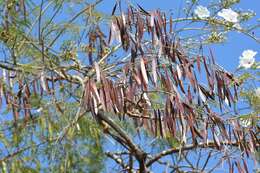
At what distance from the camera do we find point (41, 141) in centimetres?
212

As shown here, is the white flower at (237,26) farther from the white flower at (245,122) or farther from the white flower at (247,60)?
the white flower at (245,122)

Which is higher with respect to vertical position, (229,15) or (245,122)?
A: (229,15)

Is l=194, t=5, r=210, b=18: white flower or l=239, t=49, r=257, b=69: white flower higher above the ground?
l=194, t=5, r=210, b=18: white flower

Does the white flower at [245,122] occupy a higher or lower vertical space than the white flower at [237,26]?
lower

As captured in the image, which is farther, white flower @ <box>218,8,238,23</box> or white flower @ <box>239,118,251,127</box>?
white flower @ <box>218,8,238,23</box>

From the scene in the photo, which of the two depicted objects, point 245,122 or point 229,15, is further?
point 229,15

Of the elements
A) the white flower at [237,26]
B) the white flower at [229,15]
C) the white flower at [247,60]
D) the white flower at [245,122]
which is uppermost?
the white flower at [229,15]

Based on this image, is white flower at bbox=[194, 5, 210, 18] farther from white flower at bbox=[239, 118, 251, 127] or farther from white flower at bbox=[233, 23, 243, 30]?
white flower at bbox=[239, 118, 251, 127]

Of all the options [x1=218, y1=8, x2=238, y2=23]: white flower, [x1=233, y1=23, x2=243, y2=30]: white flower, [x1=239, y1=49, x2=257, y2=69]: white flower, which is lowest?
[x1=239, y1=49, x2=257, y2=69]: white flower

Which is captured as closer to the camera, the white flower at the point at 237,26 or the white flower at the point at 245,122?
the white flower at the point at 245,122

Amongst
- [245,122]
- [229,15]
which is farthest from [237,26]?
[245,122]

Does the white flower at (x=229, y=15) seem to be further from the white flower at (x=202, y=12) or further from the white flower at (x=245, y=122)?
the white flower at (x=245, y=122)

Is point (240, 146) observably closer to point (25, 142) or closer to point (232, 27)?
point (232, 27)

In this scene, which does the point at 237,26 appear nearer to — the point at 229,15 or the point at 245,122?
the point at 229,15
